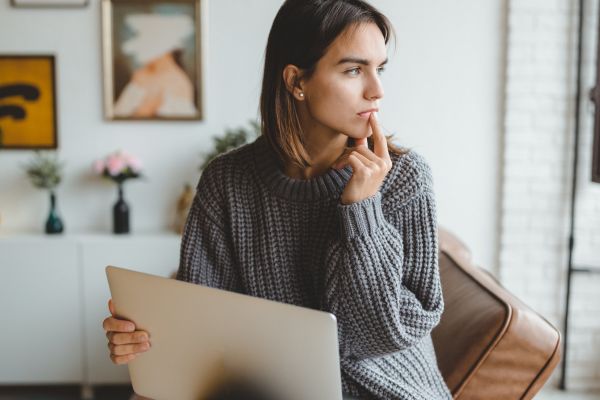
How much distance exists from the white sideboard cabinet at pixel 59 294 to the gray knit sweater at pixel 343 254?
1656mm

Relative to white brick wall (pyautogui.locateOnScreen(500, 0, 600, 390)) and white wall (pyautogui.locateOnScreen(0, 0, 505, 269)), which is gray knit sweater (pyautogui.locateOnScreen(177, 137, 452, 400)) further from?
white brick wall (pyautogui.locateOnScreen(500, 0, 600, 390))

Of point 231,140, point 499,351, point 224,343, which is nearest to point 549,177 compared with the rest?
point 231,140

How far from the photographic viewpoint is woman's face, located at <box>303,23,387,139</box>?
1.16 metres

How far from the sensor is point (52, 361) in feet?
9.81

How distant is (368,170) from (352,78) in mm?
196

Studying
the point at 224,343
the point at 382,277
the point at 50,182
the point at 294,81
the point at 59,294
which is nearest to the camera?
the point at 224,343

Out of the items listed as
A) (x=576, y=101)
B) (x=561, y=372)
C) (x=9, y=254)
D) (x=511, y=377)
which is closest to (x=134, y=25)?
(x=9, y=254)

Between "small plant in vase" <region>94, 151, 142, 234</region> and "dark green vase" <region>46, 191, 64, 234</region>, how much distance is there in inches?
11.2

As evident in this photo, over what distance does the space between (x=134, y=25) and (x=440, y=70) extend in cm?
168

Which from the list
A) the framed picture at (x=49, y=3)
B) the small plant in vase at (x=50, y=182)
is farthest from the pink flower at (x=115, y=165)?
the framed picture at (x=49, y=3)

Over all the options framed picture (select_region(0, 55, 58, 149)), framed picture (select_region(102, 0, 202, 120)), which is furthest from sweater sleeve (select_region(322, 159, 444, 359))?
framed picture (select_region(0, 55, 58, 149))

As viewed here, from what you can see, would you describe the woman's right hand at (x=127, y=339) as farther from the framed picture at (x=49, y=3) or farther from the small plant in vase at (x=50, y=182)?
the framed picture at (x=49, y=3)

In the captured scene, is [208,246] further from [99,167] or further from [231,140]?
[99,167]

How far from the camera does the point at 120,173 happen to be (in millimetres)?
3018
